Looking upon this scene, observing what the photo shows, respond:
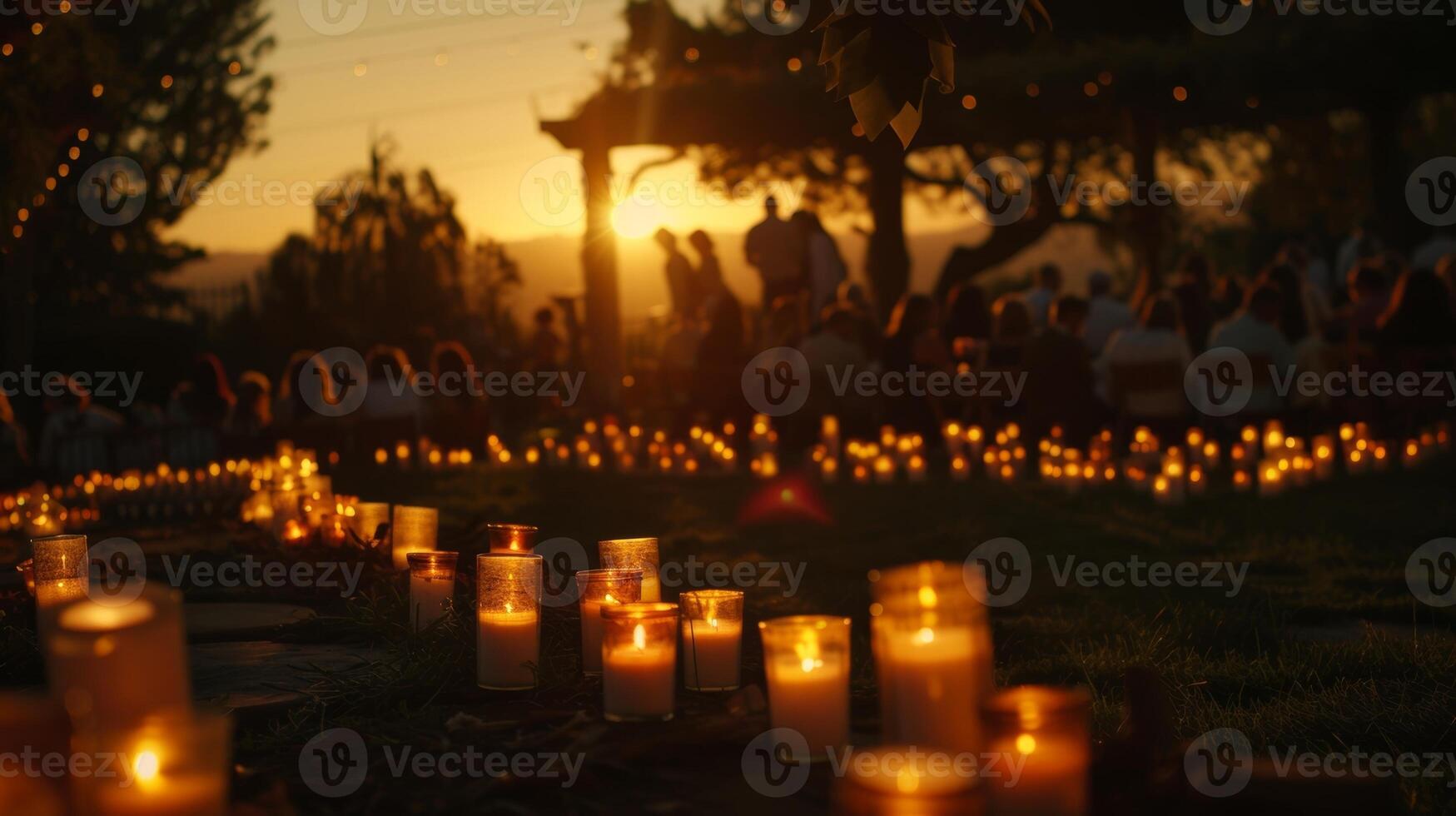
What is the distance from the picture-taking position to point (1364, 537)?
7.54 meters

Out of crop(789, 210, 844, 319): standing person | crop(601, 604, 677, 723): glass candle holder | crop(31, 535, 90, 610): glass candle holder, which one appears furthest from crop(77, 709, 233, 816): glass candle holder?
crop(789, 210, 844, 319): standing person

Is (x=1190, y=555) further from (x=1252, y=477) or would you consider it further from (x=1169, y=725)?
(x=1169, y=725)

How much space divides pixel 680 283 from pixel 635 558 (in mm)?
11889

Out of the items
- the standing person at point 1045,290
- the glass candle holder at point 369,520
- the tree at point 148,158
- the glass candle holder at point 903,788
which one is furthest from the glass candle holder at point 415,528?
the tree at point 148,158

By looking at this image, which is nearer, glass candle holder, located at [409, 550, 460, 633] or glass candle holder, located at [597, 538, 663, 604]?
glass candle holder, located at [597, 538, 663, 604]

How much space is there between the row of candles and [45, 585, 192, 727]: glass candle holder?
3.58ft

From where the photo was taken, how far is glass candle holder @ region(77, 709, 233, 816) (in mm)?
2051

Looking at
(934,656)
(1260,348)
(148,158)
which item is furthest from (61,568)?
(148,158)

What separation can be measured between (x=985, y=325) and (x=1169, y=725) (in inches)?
441

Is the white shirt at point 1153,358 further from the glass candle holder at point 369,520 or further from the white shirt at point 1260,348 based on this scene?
the glass candle holder at point 369,520

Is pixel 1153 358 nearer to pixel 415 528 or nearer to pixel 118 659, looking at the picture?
pixel 415 528

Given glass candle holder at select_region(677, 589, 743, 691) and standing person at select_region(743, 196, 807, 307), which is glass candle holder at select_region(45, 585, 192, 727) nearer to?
glass candle holder at select_region(677, 589, 743, 691)

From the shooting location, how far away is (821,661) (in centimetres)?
298

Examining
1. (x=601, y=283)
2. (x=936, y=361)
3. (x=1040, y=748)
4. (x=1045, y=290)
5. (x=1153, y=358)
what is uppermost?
(x=601, y=283)
